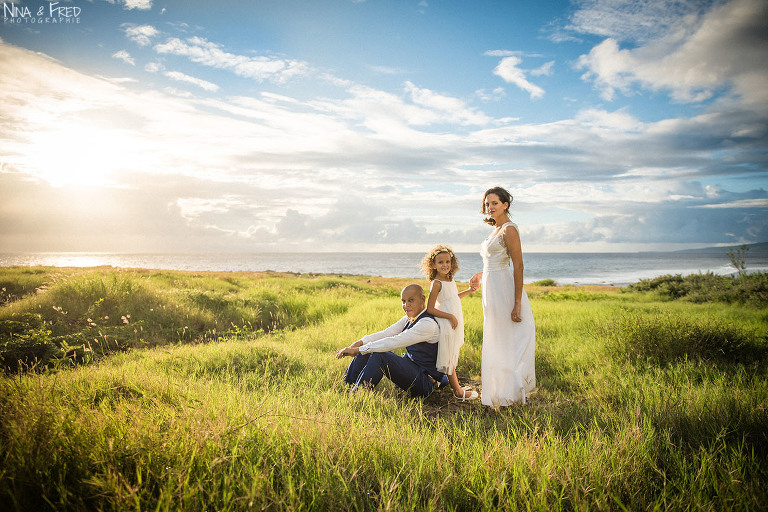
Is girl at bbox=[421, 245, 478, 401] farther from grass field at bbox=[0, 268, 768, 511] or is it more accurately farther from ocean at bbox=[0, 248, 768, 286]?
ocean at bbox=[0, 248, 768, 286]

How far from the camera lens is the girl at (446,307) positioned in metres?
4.86

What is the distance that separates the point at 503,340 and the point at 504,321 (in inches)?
9.6

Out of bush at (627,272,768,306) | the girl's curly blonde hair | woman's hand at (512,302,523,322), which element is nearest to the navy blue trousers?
the girl's curly blonde hair

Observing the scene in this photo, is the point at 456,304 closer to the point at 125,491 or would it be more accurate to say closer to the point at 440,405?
the point at 440,405

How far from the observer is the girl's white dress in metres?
4.87

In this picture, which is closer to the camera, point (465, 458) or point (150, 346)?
point (465, 458)

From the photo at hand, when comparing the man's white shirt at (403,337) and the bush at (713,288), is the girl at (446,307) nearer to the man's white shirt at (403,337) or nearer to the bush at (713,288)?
the man's white shirt at (403,337)

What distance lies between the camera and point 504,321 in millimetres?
4879

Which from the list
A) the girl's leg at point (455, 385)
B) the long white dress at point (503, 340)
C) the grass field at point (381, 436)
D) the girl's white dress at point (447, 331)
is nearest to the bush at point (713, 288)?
the grass field at point (381, 436)

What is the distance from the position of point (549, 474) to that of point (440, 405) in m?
2.62

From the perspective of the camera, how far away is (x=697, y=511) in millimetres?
2162

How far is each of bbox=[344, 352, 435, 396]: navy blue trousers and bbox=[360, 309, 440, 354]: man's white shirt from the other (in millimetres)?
162

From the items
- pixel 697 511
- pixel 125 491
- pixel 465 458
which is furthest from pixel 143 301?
pixel 697 511

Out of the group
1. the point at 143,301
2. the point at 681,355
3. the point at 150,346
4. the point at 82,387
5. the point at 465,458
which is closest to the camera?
the point at 465,458
